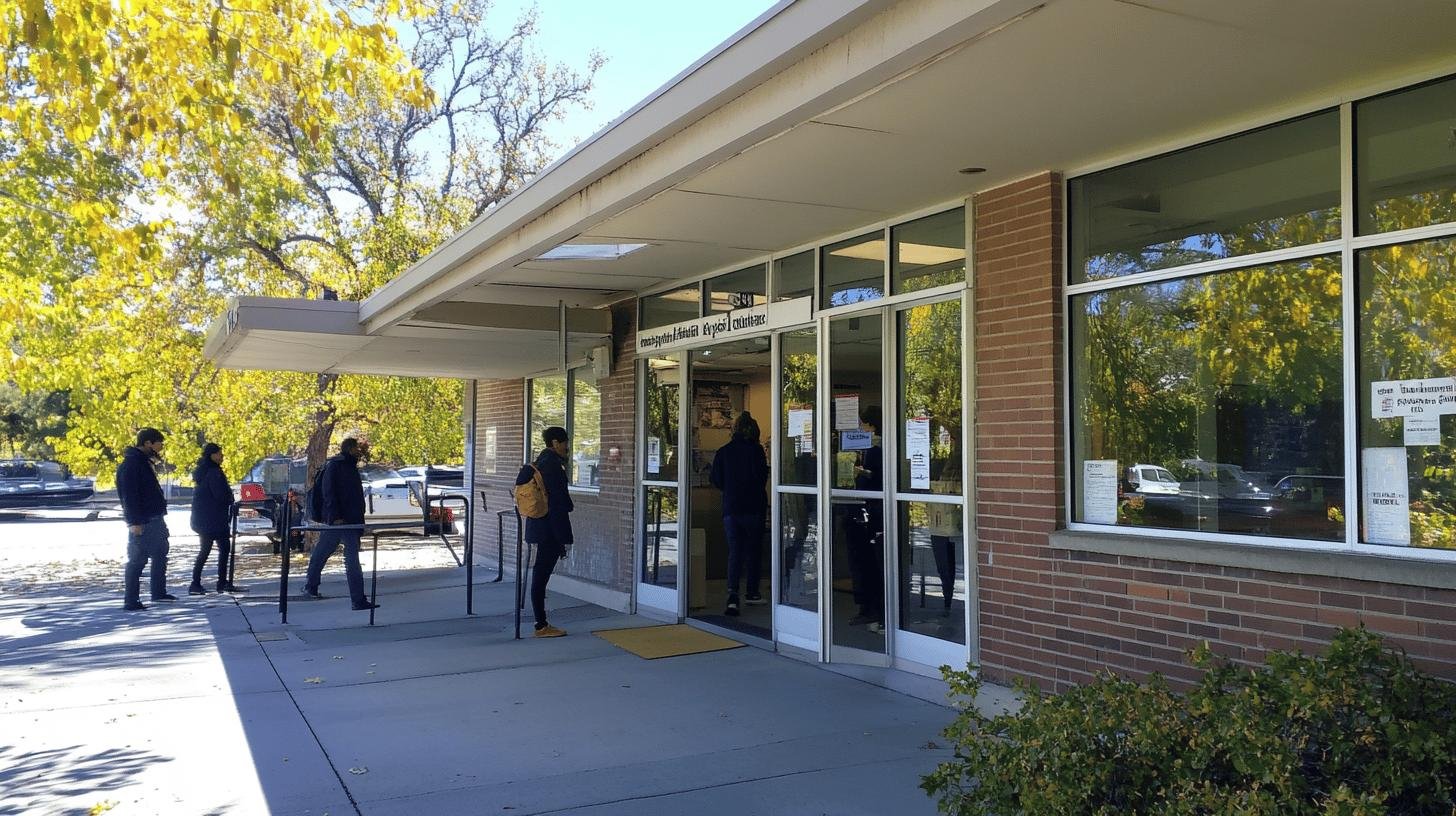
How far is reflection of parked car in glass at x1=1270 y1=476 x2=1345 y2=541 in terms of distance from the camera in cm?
480

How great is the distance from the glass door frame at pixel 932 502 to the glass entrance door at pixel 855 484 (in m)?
0.22

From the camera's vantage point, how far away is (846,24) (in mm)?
4391

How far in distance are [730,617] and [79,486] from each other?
28210 millimetres

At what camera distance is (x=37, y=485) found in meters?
30.1

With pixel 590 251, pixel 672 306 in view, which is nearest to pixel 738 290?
pixel 672 306

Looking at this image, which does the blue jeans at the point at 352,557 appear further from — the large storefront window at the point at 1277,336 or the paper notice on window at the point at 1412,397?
the paper notice on window at the point at 1412,397

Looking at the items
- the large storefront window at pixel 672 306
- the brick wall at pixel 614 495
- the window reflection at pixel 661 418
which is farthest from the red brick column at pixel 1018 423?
the brick wall at pixel 614 495

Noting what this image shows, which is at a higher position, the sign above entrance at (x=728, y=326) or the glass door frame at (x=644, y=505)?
the sign above entrance at (x=728, y=326)

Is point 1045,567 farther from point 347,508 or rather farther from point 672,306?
point 347,508

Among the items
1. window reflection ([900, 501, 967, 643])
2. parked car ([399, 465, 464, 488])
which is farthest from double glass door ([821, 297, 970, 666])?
parked car ([399, 465, 464, 488])

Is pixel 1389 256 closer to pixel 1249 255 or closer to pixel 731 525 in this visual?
pixel 1249 255

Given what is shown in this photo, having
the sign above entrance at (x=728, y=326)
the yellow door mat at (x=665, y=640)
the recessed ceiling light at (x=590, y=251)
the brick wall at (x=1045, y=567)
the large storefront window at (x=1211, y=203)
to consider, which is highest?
the recessed ceiling light at (x=590, y=251)

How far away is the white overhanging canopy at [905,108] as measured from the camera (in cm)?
408

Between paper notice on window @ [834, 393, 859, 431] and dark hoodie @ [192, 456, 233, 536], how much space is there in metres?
8.54
